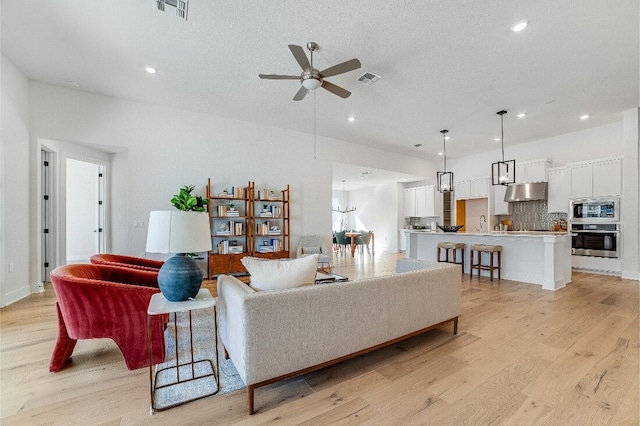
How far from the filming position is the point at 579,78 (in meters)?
3.90

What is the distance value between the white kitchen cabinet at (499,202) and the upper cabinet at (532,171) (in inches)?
23.3

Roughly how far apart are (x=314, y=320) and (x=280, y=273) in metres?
0.42

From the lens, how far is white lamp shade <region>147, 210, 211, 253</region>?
1815 mm

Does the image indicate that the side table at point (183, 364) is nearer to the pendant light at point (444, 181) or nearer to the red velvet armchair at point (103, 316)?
the red velvet armchair at point (103, 316)

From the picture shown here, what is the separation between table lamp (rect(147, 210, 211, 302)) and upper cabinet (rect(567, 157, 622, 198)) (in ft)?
24.8

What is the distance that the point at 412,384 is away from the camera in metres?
1.95

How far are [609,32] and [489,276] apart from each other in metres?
4.11

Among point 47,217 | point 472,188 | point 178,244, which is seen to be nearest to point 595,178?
point 472,188

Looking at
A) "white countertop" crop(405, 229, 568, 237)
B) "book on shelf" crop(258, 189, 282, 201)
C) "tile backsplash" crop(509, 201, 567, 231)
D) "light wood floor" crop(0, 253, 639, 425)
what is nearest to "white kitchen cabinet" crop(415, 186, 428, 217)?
"tile backsplash" crop(509, 201, 567, 231)

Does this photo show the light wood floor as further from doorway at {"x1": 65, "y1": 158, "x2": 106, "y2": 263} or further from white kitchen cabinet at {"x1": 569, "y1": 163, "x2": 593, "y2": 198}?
doorway at {"x1": 65, "y1": 158, "x2": 106, "y2": 263}

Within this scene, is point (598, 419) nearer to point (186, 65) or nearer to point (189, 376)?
point (189, 376)

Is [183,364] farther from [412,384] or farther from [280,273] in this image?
[412,384]

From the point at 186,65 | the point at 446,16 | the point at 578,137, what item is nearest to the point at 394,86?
the point at 446,16

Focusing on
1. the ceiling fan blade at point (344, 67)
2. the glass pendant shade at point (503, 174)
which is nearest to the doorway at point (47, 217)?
the ceiling fan blade at point (344, 67)
